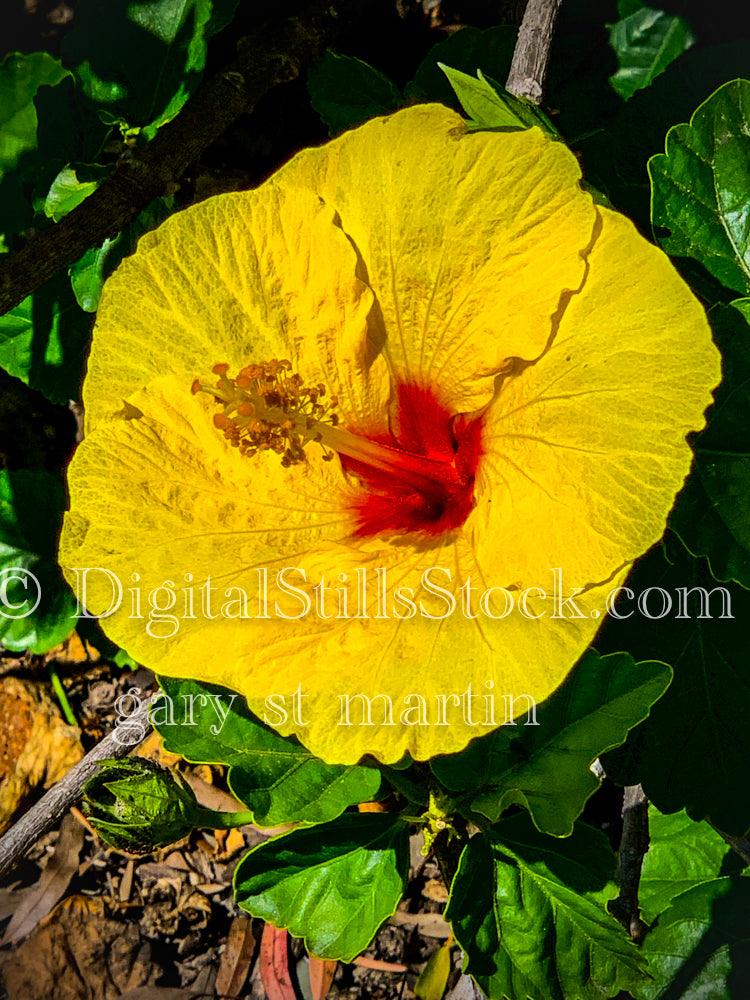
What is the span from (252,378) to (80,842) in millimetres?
2080

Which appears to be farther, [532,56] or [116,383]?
[532,56]

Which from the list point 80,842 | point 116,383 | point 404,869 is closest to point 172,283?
point 116,383

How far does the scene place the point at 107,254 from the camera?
96.8 inches

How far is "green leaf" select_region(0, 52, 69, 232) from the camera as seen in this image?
7.77 ft

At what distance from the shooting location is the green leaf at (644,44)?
8.05 feet

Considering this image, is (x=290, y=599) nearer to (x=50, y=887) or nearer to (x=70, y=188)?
(x=70, y=188)

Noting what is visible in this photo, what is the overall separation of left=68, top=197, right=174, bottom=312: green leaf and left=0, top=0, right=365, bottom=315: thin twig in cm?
3

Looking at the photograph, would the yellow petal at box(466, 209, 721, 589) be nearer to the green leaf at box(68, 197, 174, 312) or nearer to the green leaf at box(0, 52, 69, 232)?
the green leaf at box(68, 197, 174, 312)

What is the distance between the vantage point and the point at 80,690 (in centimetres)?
311

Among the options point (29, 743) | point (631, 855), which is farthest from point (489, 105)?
point (29, 743)

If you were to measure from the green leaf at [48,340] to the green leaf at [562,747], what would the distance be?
5.06ft

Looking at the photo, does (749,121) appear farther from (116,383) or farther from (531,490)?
(116,383)

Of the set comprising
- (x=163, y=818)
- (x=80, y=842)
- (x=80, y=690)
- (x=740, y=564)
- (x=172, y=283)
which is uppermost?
(x=172, y=283)

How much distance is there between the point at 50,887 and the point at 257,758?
4.80 ft
